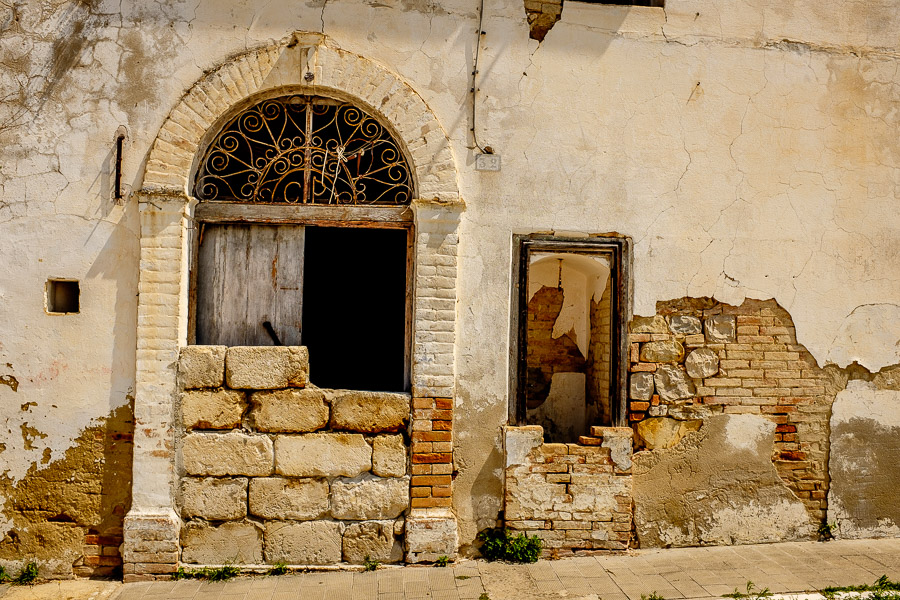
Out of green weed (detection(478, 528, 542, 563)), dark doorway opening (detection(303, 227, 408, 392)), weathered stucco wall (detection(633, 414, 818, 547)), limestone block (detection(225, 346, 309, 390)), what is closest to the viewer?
limestone block (detection(225, 346, 309, 390))

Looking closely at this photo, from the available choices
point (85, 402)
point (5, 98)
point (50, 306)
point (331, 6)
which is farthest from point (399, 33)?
point (85, 402)

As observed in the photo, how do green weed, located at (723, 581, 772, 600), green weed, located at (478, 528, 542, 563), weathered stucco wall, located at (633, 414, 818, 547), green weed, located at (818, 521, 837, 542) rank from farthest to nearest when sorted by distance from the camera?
green weed, located at (818, 521, 837, 542), weathered stucco wall, located at (633, 414, 818, 547), green weed, located at (478, 528, 542, 563), green weed, located at (723, 581, 772, 600)

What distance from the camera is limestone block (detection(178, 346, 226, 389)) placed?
14.7 ft

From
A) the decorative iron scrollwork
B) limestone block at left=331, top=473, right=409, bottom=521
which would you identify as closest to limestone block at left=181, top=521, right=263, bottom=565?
limestone block at left=331, top=473, right=409, bottom=521

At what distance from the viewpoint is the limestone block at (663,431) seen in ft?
16.0

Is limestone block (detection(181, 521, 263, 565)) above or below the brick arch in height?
below

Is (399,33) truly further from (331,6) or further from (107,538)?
(107,538)

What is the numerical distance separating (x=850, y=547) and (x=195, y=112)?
19.6ft

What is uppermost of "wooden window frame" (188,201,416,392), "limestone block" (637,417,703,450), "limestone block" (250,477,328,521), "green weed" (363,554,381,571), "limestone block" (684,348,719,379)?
"wooden window frame" (188,201,416,392)

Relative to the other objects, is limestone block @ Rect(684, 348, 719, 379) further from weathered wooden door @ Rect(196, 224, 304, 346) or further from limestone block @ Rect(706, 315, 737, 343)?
weathered wooden door @ Rect(196, 224, 304, 346)

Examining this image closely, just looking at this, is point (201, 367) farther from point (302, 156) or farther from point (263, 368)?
point (302, 156)

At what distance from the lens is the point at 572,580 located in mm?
4328

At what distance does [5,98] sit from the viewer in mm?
4516

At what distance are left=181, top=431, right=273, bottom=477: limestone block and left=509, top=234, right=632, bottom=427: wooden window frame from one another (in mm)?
1853
